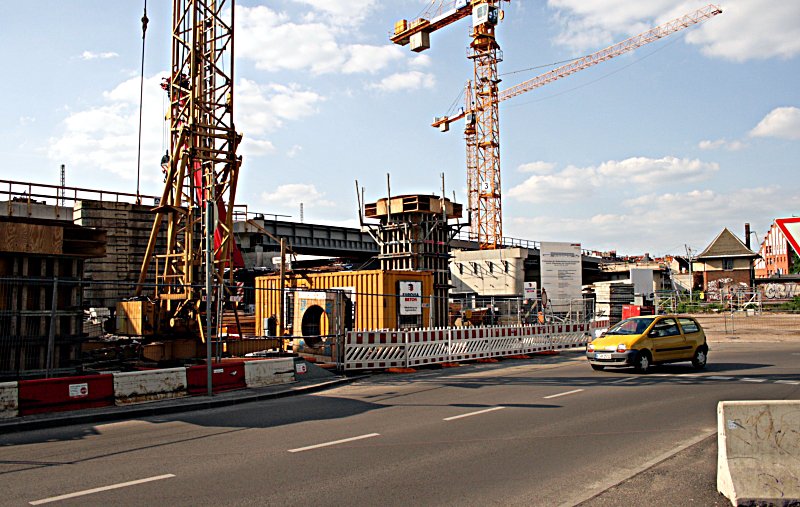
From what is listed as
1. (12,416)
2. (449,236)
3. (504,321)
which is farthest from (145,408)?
(504,321)

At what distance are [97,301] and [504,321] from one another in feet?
79.9

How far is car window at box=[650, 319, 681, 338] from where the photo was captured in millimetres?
18300

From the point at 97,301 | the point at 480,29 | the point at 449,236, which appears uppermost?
the point at 480,29

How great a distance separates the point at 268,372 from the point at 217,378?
62.0 inches

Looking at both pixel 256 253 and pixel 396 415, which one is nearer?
pixel 396 415

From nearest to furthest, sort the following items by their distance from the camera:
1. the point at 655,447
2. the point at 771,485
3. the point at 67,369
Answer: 1. the point at 771,485
2. the point at 655,447
3. the point at 67,369

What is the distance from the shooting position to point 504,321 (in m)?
40.0

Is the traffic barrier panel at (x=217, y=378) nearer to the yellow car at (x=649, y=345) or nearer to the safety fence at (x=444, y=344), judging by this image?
the safety fence at (x=444, y=344)

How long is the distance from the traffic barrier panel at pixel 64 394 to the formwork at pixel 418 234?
21755 millimetres

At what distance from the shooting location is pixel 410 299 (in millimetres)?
26062

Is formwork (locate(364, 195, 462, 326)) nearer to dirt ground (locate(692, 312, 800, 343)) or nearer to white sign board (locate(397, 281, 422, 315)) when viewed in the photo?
white sign board (locate(397, 281, 422, 315))

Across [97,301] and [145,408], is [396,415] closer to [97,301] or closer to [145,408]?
[145,408]

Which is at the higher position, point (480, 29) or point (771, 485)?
point (480, 29)

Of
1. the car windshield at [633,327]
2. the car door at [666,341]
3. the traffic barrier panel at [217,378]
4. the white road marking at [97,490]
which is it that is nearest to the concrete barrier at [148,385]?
the traffic barrier panel at [217,378]
